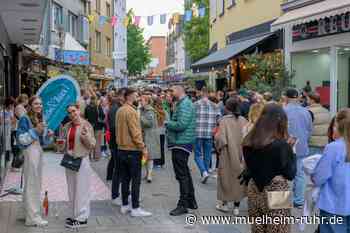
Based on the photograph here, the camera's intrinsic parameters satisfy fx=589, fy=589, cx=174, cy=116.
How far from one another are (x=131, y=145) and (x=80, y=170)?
85cm

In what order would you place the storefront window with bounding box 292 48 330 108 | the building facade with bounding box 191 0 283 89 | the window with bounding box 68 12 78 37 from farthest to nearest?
the window with bounding box 68 12 78 37
the building facade with bounding box 191 0 283 89
the storefront window with bounding box 292 48 330 108

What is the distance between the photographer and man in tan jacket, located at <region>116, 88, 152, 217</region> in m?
8.26

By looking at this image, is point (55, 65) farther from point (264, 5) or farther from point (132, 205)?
point (132, 205)


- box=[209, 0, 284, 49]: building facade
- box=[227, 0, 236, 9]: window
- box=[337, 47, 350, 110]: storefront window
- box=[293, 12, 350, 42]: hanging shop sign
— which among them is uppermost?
box=[227, 0, 236, 9]: window

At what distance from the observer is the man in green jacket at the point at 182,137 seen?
8398mm

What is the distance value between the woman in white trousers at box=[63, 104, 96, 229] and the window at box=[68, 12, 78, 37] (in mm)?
26642

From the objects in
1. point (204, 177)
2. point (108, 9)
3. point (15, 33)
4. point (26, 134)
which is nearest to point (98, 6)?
point (108, 9)

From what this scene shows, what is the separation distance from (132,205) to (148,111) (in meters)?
3.52

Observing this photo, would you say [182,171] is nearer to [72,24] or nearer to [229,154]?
[229,154]

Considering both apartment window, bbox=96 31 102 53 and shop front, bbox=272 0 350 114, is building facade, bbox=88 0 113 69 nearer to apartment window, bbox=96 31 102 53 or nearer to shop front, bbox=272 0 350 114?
apartment window, bbox=96 31 102 53

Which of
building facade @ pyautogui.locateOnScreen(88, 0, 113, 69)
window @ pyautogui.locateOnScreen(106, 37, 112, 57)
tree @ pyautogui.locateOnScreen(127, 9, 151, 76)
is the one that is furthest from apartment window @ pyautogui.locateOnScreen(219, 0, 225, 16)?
tree @ pyautogui.locateOnScreen(127, 9, 151, 76)

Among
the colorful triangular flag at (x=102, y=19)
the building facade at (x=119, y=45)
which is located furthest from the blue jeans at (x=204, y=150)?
the building facade at (x=119, y=45)

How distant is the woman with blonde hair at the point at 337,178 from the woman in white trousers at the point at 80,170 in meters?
3.63

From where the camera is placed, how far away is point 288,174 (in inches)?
198
